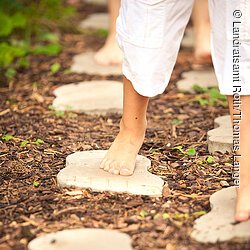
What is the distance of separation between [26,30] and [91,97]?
989mm

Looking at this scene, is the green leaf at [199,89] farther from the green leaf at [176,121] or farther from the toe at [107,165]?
the toe at [107,165]

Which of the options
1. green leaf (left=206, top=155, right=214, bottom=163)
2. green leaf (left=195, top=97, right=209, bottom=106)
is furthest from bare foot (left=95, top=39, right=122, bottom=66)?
green leaf (left=206, top=155, right=214, bottom=163)

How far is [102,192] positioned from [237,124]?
15.9 inches

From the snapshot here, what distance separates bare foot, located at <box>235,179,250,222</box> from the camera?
172 centimetres

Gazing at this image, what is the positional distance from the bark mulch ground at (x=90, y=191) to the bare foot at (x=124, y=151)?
0.31ft

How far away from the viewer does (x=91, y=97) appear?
9.27 ft

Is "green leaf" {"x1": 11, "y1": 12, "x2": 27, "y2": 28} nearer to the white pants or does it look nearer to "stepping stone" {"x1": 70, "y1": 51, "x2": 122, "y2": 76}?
"stepping stone" {"x1": 70, "y1": 51, "x2": 122, "y2": 76}

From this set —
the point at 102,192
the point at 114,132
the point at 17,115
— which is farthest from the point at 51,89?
the point at 102,192

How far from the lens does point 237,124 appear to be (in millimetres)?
1792

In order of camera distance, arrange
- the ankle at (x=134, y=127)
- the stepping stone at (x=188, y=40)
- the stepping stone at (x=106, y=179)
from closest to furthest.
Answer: the stepping stone at (x=106, y=179) < the ankle at (x=134, y=127) < the stepping stone at (x=188, y=40)

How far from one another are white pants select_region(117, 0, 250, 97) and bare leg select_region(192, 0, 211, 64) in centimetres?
132

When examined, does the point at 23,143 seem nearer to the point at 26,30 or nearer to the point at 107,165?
the point at 107,165

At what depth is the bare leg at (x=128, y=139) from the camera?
196 centimetres

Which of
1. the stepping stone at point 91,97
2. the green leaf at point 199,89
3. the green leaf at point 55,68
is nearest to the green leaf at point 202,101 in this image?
the green leaf at point 199,89
